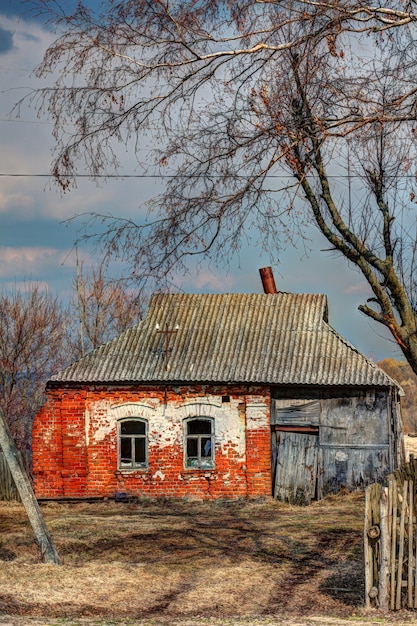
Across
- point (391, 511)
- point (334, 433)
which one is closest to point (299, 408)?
point (334, 433)

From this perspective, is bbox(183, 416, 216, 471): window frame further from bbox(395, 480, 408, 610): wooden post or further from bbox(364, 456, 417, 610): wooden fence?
bbox(395, 480, 408, 610): wooden post

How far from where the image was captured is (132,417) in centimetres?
2003

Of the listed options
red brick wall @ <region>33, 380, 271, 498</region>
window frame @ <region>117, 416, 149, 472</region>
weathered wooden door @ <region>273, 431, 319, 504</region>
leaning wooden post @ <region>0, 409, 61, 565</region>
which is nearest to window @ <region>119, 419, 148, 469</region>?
window frame @ <region>117, 416, 149, 472</region>

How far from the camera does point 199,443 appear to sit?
1983 centimetres

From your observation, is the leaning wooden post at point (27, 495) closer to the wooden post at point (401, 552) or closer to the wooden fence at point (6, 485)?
the wooden post at point (401, 552)

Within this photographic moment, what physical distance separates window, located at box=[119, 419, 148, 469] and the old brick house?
24 mm

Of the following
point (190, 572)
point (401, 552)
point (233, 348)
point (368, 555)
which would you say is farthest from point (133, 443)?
point (401, 552)

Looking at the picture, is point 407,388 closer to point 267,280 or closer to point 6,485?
point 267,280

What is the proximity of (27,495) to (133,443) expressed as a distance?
916cm

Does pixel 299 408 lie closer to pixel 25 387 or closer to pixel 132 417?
pixel 132 417

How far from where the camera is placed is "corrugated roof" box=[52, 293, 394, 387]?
1961 cm

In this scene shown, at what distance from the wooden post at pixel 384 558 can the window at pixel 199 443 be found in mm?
11209

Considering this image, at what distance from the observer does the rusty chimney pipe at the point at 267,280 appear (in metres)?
23.2

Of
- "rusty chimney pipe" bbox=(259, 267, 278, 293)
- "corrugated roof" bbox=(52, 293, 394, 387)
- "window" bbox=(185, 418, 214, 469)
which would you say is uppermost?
"rusty chimney pipe" bbox=(259, 267, 278, 293)
